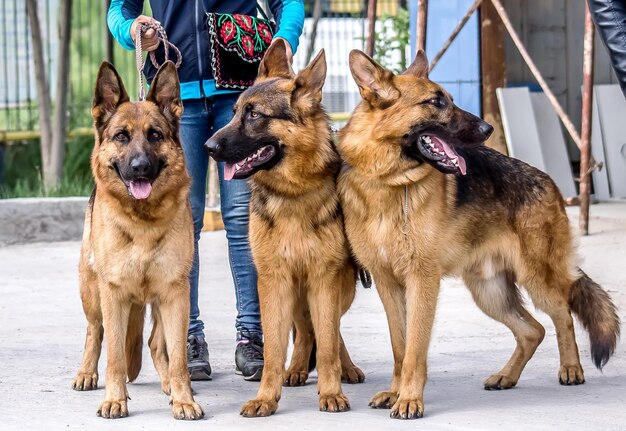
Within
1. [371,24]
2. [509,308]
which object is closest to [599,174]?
[371,24]

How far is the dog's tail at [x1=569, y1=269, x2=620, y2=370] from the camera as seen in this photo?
5262mm

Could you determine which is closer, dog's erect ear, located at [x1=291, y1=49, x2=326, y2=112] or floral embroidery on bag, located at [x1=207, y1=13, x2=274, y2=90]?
dog's erect ear, located at [x1=291, y1=49, x2=326, y2=112]

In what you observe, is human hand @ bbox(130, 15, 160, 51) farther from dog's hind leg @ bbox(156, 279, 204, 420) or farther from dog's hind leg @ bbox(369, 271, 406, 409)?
dog's hind leg @ bbox(369, 271, 406, 409)

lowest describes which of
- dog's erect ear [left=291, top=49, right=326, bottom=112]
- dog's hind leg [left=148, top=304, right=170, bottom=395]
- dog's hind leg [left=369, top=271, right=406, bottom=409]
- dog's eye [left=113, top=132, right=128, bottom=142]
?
dog's hind leg [left=148, top=304, right=170, bottom=395]

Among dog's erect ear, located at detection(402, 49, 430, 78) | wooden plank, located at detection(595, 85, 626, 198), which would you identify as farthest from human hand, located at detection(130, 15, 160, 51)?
wooden plank, located at detection(595, 85, 626, 198)

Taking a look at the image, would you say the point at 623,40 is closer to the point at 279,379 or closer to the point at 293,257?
the point at 293,257

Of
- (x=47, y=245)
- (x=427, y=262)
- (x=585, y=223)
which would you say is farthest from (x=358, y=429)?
(x=47, y=245)

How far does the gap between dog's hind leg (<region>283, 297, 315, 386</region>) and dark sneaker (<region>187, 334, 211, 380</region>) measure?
403 mm

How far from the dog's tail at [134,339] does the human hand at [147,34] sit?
1.27 m

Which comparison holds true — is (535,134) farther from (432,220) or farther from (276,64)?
(432,220)

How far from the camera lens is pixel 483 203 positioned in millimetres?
5176

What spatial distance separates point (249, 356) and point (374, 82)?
1.55 m

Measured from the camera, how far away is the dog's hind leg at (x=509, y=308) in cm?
542

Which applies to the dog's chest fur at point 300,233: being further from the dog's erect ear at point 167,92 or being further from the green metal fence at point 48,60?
the green metal fence at point 48,60
